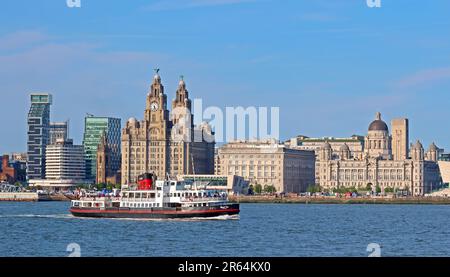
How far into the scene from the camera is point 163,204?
78562 mm

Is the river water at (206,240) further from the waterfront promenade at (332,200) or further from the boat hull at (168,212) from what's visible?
the waterfront promenade at (332,200)

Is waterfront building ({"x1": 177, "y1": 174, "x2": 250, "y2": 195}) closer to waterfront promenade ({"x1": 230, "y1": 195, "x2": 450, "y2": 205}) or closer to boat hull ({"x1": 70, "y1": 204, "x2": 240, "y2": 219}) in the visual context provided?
waterfront promenade ({"x1": 230, "y1": 195, "x2": 450, "y2": 205})

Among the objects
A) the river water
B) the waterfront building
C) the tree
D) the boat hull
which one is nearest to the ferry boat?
the boat hull

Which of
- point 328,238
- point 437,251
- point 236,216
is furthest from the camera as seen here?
point 236,216

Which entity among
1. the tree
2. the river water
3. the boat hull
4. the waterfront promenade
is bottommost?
the river water

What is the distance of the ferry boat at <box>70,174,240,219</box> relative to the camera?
77875 mm

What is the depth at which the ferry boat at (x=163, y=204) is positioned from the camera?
77875 millimetres

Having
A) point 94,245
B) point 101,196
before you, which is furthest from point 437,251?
point 101,196

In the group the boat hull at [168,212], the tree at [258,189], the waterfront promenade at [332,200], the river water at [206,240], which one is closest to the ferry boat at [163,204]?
the boat hull at [168,212]

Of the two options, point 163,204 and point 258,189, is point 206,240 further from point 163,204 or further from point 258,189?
point 258,189

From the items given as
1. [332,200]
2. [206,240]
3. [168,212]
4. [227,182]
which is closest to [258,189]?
[227,182]
